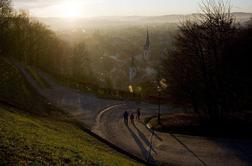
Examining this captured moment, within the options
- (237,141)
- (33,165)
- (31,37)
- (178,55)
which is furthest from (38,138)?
(31,37)

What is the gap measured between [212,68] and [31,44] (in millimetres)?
52293

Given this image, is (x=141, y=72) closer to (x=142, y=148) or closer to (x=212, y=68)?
(x=212, y=68)

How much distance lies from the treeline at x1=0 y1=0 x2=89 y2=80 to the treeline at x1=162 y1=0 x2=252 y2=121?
36716mm

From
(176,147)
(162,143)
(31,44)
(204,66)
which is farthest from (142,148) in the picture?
(31,44)

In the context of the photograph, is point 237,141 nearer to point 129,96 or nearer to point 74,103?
point 74,103

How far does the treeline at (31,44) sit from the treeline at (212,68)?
3672 cm

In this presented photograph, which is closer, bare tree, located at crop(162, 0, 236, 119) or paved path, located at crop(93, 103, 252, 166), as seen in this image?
paved path, located at crop(93, 103, 252, 166)

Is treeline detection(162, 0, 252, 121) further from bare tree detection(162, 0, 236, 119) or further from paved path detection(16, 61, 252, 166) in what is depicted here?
paved path detection(16, 61, 252, 166)

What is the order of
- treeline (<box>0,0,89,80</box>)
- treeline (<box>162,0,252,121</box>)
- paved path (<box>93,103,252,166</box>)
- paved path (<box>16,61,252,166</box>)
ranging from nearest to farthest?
paved path (<box>93,103,252,166</box>) → paved path (<box>16,61,252,166</box>) → treeline (<box>162,0,252,121</box>) → treeline (<box>0,0,89,80</box>)

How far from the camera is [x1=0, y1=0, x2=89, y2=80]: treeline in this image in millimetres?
66750

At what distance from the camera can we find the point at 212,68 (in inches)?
1243

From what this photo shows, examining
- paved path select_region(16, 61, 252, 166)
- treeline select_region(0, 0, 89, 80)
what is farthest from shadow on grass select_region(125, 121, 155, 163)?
treeline select_region(0, 0, 89, 80)

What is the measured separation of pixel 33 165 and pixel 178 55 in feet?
82.5

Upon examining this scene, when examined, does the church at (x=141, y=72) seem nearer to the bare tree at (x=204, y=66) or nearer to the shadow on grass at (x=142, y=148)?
the bare tree at (x=204, y=66)
